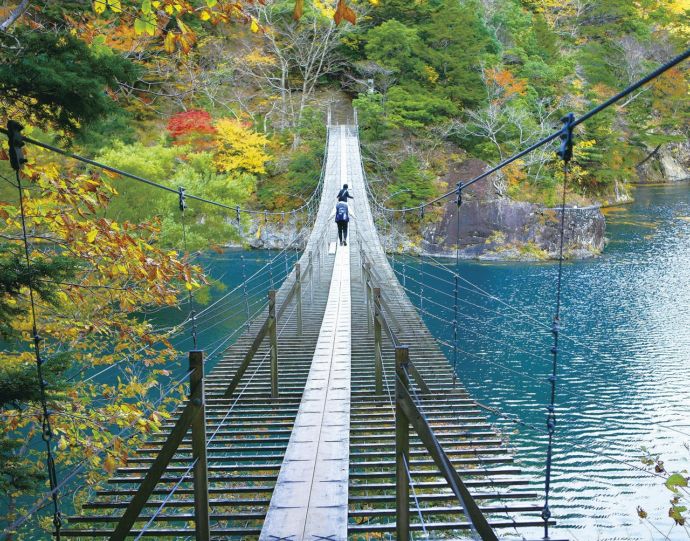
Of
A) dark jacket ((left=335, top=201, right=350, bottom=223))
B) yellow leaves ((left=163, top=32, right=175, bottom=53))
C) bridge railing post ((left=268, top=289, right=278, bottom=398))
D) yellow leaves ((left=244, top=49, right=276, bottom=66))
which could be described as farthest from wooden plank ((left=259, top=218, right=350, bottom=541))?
yellow leaves ((left=244, top=49, right=276, bottom=66))

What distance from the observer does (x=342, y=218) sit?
9.33 m

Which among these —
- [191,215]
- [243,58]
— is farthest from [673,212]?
[191,215]

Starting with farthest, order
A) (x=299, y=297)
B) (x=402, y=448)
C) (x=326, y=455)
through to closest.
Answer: (x=299, y=297) < (x=326, y=455) < (x=402, y=448)

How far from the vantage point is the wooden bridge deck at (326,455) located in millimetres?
2715

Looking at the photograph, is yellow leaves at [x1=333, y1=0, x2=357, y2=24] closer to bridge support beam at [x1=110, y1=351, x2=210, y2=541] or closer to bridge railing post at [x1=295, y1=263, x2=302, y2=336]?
bridge support beam at [x1=110, y1=351, x2=210, y2=541]

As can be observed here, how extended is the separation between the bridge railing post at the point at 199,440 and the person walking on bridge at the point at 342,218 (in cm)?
724

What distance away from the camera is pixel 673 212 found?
21.0 meters

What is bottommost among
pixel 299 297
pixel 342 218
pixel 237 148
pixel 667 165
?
pixel 299 297

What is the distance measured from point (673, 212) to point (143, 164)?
18848 millimetres

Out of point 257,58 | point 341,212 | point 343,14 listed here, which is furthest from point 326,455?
point 257,58

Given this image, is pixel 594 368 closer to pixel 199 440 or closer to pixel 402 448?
pixel 402 448

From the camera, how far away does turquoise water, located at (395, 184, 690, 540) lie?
6.23 m

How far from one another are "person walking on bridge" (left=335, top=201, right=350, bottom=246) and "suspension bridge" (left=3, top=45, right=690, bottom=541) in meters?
1.47

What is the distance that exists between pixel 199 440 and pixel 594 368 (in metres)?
8.88
